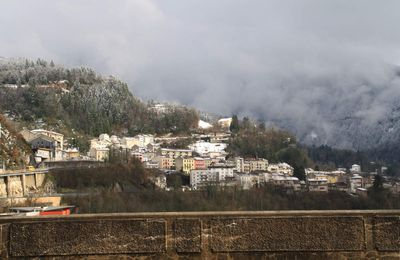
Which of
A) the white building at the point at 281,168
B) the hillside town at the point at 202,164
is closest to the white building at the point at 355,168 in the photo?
the hillside town at the point at 202,164

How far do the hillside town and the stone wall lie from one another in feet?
166

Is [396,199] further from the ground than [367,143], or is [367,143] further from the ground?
[367,143]

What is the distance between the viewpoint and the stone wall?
9.59m

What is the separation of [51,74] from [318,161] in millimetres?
73630

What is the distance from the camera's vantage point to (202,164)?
86.2 m

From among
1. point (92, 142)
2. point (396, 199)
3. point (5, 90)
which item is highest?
point (5, 90)

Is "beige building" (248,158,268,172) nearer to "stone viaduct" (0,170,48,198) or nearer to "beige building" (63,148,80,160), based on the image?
"beige building" (63,148,80,160)

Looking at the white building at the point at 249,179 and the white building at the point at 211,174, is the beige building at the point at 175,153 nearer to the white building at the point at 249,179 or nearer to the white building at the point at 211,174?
the white building at the point at 211,174

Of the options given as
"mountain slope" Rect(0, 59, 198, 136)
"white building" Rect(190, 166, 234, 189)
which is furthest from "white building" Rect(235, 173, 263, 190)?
"mountain slope" Rect(0, 59, 198, 136)

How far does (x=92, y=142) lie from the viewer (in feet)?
314

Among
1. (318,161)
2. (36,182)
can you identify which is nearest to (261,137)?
(318,161)

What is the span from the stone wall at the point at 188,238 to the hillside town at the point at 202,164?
166 ft

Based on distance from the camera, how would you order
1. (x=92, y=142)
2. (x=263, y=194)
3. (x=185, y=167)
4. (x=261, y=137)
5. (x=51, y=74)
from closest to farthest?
1. (x=263, y=194)
2. (x=185, y=167)
3. (x=92, y=142)
4. (x=261, y=137)
5. (x=51, y=74)

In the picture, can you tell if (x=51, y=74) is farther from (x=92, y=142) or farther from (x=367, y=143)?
(x=367, y=143)
